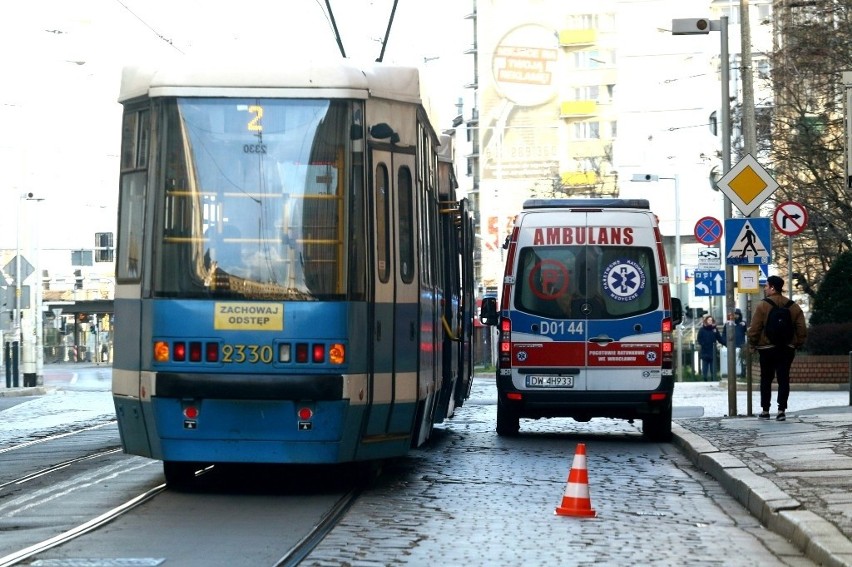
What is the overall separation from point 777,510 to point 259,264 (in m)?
4.02

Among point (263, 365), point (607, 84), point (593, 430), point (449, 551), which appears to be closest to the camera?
point (449, 551)

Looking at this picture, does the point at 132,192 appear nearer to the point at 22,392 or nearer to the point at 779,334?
the point at 779,334

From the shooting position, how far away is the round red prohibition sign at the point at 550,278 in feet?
63.0

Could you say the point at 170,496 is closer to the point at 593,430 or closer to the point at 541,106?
the point at 593,430

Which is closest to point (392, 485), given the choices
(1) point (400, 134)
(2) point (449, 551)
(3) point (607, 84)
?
(1) point (400, 134)

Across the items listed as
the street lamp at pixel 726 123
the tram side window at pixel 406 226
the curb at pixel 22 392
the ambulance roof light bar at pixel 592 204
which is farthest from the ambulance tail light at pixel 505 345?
the curb at pixel 22 392

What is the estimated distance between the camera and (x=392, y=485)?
13.5 m

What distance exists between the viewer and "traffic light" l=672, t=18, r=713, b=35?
22.4m

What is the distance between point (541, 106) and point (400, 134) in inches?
3921

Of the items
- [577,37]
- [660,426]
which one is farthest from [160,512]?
[577,37]

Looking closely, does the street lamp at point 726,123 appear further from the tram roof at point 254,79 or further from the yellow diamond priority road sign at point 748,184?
the tram roof at point 254,79

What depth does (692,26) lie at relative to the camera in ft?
73.6

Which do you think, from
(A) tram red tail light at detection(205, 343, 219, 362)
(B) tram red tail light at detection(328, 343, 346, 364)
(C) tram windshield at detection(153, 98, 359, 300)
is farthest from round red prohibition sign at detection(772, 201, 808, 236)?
(A) tram red tail light at detection(205, 343, 219, 362)

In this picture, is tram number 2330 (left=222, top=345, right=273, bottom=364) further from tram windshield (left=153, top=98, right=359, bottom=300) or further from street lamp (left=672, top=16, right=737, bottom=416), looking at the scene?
street lamp (left=672, top=16, right=737, bottom=416)
